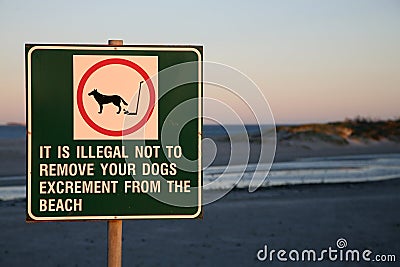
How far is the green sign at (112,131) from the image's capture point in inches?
140

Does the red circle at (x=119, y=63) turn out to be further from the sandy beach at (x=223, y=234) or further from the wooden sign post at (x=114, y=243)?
the sandy beach at (x=223, y=234)

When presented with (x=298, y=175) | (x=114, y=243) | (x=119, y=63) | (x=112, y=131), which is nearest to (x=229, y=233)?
(x=114, y=243)

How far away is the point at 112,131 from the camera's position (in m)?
3.60

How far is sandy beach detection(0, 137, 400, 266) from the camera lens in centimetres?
952

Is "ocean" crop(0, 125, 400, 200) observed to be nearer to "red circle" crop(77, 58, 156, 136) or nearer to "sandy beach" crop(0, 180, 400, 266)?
"sandy beach" crop(0, 180, 400, 266)

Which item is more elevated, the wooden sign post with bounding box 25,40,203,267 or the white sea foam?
the wooden sign post with bounding box 25,40,203,267

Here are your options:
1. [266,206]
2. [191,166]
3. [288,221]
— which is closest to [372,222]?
[288,221]

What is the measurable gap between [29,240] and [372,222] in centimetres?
581

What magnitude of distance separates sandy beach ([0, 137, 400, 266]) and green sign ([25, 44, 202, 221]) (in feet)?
18.4

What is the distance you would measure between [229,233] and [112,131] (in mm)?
7606

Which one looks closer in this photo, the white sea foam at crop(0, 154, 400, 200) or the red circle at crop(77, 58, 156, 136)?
the red circle at crop(77, 58, 156, 136)

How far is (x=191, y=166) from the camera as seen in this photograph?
12.0ft

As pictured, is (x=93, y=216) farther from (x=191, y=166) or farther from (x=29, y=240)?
(x=29, y=240)

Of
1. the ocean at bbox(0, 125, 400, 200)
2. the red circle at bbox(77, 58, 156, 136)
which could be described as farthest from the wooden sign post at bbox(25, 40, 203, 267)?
the ocean at bbox(0, 125, 400, 200)
